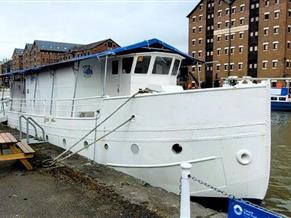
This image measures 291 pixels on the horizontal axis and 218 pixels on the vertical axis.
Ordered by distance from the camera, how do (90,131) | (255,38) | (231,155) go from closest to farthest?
1. (231,155)
2. (90,131)
3. (255,38)

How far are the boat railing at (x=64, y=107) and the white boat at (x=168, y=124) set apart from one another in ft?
0.16

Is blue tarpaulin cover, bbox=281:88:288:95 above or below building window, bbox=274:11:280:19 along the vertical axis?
below

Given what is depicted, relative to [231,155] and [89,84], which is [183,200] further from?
[89,84]

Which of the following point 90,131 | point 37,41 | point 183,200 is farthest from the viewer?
point 37,41

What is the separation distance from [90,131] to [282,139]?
52.2 ft

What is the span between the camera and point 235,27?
6175cm

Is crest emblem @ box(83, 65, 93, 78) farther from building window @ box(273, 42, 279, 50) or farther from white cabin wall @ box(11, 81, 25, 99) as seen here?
building window @ box(273, 42, 279, 50)

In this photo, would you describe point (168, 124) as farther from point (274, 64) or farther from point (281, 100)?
point (274, 64)

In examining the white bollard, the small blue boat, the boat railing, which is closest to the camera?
the white bollard

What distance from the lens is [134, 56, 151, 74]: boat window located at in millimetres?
8706

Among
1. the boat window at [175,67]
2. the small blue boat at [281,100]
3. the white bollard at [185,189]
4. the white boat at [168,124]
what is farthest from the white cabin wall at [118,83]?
the small blue boat at [281,100]

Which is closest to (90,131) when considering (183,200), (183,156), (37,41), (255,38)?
(183,156)

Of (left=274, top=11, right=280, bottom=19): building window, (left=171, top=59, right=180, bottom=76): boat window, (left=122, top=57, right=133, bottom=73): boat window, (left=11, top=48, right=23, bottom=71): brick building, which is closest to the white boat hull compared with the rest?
(left=122, top=57, right=133, bottom=73): boat window

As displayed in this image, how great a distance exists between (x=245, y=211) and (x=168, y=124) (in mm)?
3641
